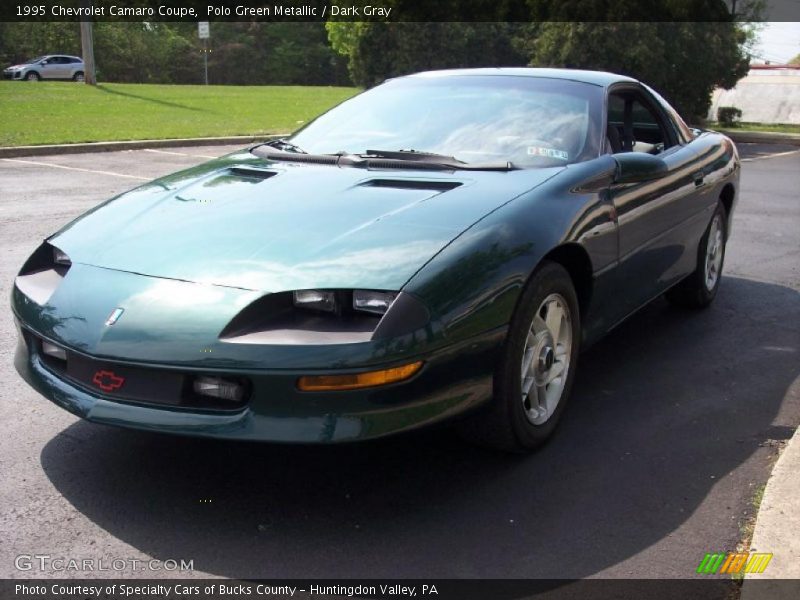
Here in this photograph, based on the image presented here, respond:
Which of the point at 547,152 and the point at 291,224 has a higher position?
the point at 547,152

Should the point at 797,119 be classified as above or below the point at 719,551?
below

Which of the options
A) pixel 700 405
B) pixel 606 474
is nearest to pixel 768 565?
pixel 606 474

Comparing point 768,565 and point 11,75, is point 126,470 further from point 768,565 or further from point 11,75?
point 11,75

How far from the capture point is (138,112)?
76.2ft

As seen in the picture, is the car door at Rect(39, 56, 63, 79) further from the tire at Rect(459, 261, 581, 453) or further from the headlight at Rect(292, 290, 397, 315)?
the headlight at Rect(292, 290, 397, 315)

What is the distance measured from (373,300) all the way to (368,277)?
0.25 ft

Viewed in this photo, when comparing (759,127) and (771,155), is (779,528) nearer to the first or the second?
(771,155)

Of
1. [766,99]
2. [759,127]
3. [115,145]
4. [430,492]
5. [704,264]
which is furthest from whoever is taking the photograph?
[766,99]

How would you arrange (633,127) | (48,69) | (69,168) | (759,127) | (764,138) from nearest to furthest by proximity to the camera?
(633,127) < (69,168) < (764,138) < (759,127) < (48,69)

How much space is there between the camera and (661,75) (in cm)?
2458

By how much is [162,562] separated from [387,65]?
108 ft

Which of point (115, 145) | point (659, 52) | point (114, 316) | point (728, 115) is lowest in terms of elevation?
point (728, 115)

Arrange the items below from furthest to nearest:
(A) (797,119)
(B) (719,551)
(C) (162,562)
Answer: (A) (797,119) → (B) (719,551) → (C) (162,562)

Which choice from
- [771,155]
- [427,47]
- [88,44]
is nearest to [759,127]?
[771,155]
